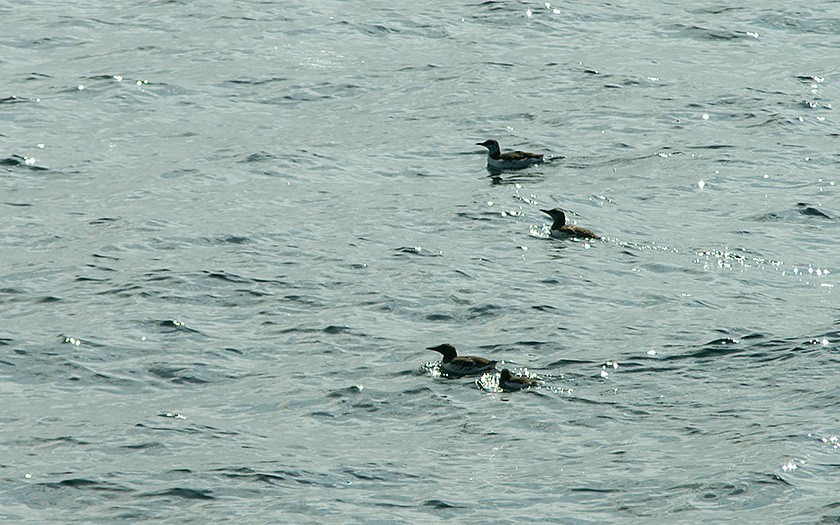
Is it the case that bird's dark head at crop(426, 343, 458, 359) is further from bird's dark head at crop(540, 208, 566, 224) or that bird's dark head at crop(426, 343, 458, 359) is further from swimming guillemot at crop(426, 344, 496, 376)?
bird's dark head at crop(540, 208, 566, 224)

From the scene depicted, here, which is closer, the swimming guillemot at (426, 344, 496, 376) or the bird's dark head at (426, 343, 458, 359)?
the swimming guillemot at (426, 344, 496, 376)

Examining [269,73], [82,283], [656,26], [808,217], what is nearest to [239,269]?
[82,283]

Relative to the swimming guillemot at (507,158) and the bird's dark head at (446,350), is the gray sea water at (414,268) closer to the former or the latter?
the bird's dark head at (446,350)

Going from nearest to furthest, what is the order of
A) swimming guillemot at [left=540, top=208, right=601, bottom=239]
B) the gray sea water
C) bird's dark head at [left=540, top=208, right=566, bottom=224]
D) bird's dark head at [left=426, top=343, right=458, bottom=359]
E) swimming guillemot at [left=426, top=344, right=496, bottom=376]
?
the gray sea water < swimming guillemot at [left=426, top=344, right=496, bottom=376] < bird's dark head at [left=426, top=343, right=458, bottom=359] < swimming guillemot at [left=540, top=208, right=601, bottom=239] < bird's dark head at [left=540, top=208, right=566, bottom=224]

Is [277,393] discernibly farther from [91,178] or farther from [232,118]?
[232,118]

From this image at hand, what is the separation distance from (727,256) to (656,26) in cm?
1645

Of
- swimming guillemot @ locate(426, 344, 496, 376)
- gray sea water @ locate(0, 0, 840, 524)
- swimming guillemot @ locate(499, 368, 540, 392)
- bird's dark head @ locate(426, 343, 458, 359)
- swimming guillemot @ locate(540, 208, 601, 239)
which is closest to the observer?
gray sea water @ locate(0, 0, 840, 524)

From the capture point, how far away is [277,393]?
20.5 meters

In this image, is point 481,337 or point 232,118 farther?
point 232,118

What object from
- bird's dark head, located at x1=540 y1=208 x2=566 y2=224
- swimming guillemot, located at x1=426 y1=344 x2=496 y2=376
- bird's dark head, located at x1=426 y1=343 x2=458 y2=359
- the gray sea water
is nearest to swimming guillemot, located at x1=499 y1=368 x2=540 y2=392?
the gray sea water

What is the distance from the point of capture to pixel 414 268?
2506 cm

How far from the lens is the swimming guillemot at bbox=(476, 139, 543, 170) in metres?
30.0

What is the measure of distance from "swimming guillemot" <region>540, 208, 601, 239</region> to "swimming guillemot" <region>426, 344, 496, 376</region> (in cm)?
576

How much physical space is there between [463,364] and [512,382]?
732 millimetres
